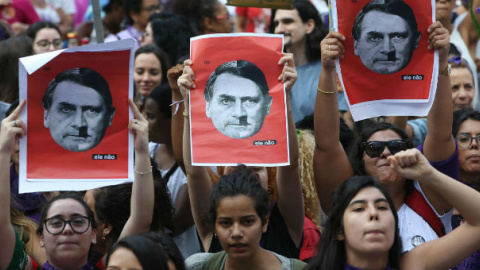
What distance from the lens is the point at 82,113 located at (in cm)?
498

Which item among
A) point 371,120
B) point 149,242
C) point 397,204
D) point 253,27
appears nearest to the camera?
point 149,242

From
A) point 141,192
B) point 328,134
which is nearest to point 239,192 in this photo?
point 141,192

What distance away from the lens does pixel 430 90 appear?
16.4ft

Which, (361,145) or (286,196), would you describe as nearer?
(286,196)

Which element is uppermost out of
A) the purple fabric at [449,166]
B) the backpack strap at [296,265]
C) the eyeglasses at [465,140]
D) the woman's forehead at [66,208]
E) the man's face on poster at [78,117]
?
the man's face on poster at [78,117]

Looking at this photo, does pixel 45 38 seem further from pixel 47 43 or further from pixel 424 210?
pixel 424 210

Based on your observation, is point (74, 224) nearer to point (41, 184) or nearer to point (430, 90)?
point (41, 184)

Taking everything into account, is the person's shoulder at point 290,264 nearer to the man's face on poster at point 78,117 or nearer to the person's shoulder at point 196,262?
the person's shoulder at point 196,262

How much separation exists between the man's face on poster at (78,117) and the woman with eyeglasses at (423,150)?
1.17 metres

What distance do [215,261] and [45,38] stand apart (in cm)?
407

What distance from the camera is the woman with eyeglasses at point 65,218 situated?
463cm

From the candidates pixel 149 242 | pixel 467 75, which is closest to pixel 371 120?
pixel 467 75

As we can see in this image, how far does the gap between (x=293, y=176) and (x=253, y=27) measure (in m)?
5.19

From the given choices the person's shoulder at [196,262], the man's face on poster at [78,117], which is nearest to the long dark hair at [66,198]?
the man's face on poster at [78,117]
